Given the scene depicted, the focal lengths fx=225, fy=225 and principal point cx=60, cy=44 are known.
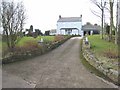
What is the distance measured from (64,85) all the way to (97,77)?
96.2 inches

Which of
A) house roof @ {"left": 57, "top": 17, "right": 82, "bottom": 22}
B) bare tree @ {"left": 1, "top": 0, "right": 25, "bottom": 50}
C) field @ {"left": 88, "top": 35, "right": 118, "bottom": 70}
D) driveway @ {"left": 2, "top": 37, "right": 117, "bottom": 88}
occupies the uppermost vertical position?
house roof @ {"left": 57, "top": 17, "right": 82, "bottom": 22}

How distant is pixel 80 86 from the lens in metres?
10.2

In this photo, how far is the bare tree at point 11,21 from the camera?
16.8 meters

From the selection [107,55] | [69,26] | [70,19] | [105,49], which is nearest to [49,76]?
[107,55]

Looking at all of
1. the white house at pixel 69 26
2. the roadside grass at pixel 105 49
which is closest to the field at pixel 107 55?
the roadside grass at pixel 105 49

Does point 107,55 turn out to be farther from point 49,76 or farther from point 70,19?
point 70,19

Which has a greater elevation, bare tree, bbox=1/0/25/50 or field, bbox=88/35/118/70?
bare tree, bbox=1/0/25/50

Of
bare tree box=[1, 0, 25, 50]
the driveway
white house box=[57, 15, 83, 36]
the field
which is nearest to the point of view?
the driveway

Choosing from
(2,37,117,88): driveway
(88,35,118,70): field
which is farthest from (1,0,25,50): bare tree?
(88,35,118,70): field

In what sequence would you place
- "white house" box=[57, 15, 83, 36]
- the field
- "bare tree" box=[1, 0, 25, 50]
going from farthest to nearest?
1. "white house" box=[57, 15, 83, 36]
2. "bare tree" box=[1, 0, 25, 50]
3. the field

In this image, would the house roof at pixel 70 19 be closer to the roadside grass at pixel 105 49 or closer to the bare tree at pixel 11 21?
the roadside grass at pixel 105 49

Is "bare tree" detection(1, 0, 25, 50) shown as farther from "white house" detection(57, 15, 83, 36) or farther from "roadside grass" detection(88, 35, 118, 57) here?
"white house" detection(57, 15, 83, 36)

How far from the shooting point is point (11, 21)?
17109 mm

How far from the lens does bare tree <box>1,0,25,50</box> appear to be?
16.8 meters
